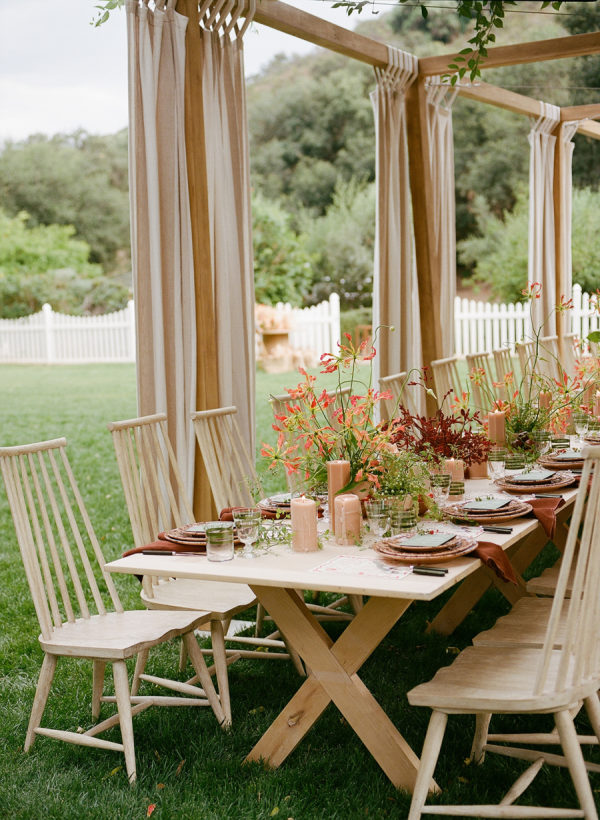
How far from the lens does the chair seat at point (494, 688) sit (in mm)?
2340

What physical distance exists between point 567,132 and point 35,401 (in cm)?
792

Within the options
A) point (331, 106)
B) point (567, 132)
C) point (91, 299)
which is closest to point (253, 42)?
point (331, 106)

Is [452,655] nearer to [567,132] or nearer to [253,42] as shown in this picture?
[567,132]

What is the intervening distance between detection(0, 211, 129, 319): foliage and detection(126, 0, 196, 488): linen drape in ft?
51.2

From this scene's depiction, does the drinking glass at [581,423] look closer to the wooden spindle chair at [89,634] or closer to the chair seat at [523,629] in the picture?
the chair seat at [523,629]

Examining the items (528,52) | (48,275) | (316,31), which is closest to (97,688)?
(316,31)

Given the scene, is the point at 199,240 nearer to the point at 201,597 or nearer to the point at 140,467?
the point at 140,467

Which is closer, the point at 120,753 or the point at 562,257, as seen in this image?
the point at 120,753

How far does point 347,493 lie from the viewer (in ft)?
9.91

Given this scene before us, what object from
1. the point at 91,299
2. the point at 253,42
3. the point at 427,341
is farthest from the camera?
the point at 253,42

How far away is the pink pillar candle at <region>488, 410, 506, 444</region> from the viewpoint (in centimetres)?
390

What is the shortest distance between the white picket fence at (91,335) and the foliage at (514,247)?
14.9ft

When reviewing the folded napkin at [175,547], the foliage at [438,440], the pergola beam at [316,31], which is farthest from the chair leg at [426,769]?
the pergola beam at [316,31]

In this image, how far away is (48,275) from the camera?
20.0m
